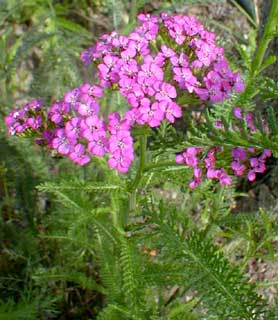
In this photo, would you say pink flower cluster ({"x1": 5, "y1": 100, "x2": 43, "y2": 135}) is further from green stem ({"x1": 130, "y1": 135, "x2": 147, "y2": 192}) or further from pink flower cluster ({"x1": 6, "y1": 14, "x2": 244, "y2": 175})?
green stem ({"x1": 130, "y1": 135, "x2": 147, "y2": 192})

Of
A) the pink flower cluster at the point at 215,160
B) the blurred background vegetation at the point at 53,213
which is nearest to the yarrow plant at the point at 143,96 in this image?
the pink flower cluster at the point at 215,160

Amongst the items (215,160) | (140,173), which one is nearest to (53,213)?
(140,173)

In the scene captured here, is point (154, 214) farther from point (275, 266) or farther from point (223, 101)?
point (275, 266)

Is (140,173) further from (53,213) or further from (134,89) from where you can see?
(53,213)

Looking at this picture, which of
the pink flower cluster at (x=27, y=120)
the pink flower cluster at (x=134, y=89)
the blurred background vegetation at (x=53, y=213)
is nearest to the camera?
the pink flower cluster at (x=134, y=89)

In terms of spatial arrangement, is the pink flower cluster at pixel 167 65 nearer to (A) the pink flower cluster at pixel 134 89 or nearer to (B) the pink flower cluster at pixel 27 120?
(A) the pink flower cluster at pixel 134 89

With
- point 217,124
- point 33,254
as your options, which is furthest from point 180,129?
point 217,124

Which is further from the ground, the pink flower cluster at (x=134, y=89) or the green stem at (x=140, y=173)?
the pink flower cluster at (x=134, y=89)
